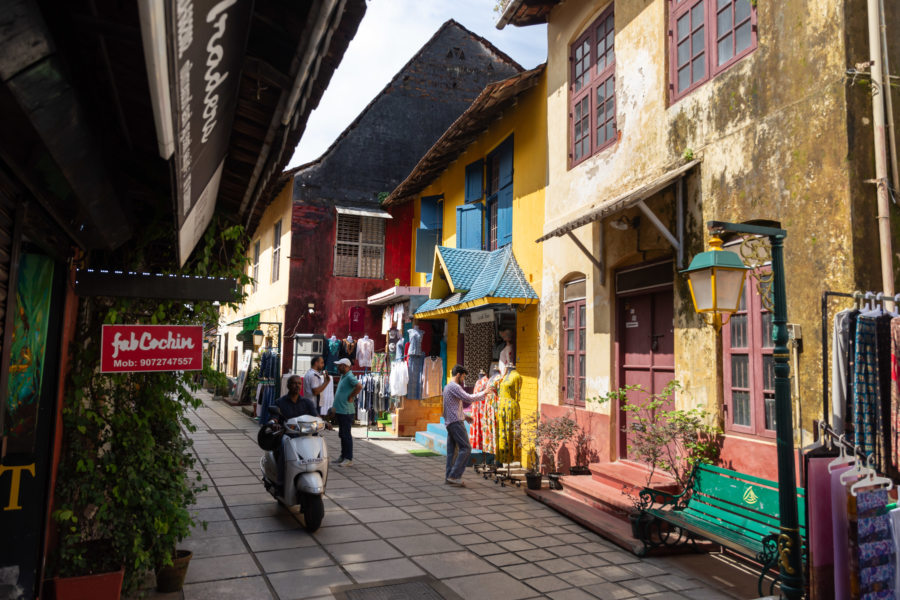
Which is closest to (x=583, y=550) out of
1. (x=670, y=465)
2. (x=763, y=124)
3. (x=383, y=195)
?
(x=670, y=465)

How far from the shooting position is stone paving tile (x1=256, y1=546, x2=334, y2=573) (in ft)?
17.5

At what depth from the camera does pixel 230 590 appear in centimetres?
480

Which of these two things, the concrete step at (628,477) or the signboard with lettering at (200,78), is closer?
the signboard with lettering at (200,78)

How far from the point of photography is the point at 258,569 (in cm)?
528

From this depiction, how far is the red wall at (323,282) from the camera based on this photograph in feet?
58.4

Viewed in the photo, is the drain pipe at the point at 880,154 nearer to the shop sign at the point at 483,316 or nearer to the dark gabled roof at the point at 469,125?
the dark gabled roof at the point at 469,125

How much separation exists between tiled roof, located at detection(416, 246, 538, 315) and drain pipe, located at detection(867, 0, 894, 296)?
5.81 metres

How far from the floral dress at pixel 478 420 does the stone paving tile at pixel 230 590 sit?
5.67 m

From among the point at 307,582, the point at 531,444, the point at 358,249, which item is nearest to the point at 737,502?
the point at 307,582

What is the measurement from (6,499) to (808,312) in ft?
20.6

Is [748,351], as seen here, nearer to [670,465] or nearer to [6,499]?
[670,465]

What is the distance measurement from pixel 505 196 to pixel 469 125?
1.61 metres

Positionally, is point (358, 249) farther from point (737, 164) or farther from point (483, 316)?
point (737, 164)

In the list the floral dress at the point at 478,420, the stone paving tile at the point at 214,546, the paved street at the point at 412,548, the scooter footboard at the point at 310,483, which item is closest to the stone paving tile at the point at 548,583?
the paved street at the point at 412,548
